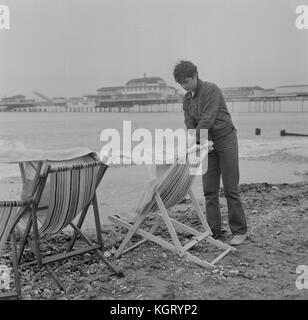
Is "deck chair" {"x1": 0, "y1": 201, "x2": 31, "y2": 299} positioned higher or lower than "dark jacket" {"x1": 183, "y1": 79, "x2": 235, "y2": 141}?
lower

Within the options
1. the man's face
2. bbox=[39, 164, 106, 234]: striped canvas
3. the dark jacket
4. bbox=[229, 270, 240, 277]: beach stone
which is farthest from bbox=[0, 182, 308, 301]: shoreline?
the man's face

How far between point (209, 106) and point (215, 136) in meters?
0.26

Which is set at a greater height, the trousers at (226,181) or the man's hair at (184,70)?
the man's hair at (184,70)

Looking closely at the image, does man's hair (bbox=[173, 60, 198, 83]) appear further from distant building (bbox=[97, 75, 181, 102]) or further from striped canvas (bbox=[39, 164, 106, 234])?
distant building (bbox=[97, 75, 181, 102])

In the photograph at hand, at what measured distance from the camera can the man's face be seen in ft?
11.5

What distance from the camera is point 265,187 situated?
6695 mm

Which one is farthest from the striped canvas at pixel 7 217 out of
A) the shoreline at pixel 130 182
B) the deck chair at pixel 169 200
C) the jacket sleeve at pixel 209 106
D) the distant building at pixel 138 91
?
the distant building at pixel 138 91

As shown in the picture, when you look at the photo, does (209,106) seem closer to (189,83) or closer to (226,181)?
(189,83)

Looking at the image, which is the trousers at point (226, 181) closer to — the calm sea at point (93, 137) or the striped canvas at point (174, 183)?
the striped canvas at point (174, 183)

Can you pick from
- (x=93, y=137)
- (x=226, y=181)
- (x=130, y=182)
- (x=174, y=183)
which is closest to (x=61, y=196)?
(x=174, y=183)

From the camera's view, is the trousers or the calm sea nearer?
the trousers

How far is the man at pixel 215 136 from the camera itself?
3.51 meters

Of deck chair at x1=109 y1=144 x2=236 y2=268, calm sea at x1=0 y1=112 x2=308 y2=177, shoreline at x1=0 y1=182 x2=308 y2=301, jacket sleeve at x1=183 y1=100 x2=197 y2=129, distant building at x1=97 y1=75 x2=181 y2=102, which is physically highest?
distant building at x1=97 y1=75 x2=181 y2=102
